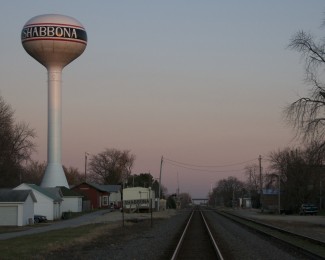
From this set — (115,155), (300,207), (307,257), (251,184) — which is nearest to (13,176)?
(300,207)

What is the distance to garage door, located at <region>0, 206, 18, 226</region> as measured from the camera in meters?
49.7

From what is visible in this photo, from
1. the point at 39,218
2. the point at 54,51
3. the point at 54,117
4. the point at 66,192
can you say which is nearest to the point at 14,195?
the point at 39,218

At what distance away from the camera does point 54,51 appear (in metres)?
67.2

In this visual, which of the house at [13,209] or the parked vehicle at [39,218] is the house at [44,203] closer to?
the parked vehicle at [39,218]

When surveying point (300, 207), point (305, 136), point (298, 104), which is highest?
point (298, 104)

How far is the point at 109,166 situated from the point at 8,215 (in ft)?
329

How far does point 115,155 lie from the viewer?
151375 mm

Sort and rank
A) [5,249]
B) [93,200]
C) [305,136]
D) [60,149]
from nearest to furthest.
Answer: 1. [5,249]
2. [305,136]
3. [60,149]
4. [93,200]

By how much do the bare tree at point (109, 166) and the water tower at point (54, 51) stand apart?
7550cm

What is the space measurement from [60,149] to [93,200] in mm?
32688

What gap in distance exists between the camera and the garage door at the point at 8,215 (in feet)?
163

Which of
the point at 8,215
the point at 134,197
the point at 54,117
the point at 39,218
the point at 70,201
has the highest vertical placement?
the point at 54,117

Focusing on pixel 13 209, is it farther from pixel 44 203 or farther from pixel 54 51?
pixel 54 51

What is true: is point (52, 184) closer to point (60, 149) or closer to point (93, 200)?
point (60, 149)
